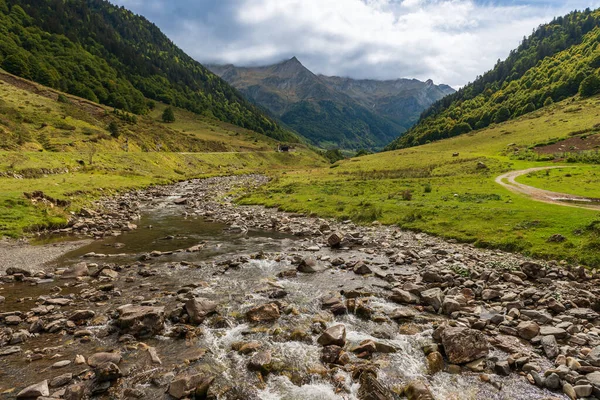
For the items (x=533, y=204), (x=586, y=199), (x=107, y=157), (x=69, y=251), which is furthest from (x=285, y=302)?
(x=107, y=157)

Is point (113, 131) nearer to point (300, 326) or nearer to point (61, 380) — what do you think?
point (61, 380)

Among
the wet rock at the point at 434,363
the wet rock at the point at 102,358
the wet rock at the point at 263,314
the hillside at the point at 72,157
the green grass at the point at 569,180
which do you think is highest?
the hillside at the point at 72,157

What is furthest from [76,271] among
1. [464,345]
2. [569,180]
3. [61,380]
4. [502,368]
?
[569,180]

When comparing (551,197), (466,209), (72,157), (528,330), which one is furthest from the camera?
(72,157)

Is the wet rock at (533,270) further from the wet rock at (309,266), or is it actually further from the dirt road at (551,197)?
the dirt road at (551,197)

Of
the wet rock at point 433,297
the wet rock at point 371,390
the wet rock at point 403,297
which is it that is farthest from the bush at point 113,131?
the wet rock at point 371,390

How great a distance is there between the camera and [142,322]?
1253cm

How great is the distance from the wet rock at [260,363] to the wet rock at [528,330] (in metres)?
10.1

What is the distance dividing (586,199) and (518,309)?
28.3m

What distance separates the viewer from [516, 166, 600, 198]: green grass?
124ft

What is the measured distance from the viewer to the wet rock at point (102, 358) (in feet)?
34.2

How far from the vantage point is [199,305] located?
1398cm

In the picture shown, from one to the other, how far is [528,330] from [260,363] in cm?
1057

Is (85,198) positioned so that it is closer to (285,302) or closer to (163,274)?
(163,274)
